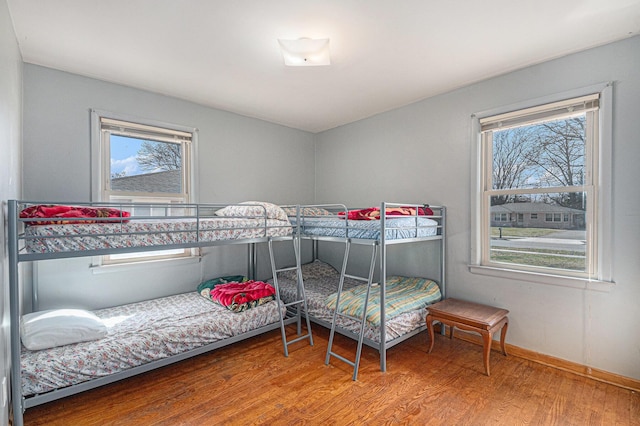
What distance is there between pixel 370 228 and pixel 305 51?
144 centimetres

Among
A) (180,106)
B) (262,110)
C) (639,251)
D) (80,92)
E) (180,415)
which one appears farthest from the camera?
(262,110)

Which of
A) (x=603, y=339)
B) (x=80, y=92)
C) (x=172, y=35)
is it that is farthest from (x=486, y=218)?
(x=80, y=92)

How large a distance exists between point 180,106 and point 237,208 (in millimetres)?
1338

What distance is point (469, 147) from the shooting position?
291cm

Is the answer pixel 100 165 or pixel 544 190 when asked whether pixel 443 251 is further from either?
pixel 100 165

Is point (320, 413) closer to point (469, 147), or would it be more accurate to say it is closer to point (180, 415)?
point (180, 415)

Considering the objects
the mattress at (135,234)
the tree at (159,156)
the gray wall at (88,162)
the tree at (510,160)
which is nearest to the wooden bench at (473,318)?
the tree at (510,160)

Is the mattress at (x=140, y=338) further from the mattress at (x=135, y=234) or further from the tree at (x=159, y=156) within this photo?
the tree at (x=159, y=156)

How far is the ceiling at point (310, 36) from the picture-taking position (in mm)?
1815

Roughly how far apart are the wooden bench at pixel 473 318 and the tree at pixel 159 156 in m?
3.04

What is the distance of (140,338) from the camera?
7.27 feet

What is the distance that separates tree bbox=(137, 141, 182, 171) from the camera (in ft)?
10.1

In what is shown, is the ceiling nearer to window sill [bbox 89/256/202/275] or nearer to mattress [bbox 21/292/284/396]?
window sill [bbox 89/256/202/275]

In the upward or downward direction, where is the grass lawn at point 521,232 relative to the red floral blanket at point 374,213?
downward
